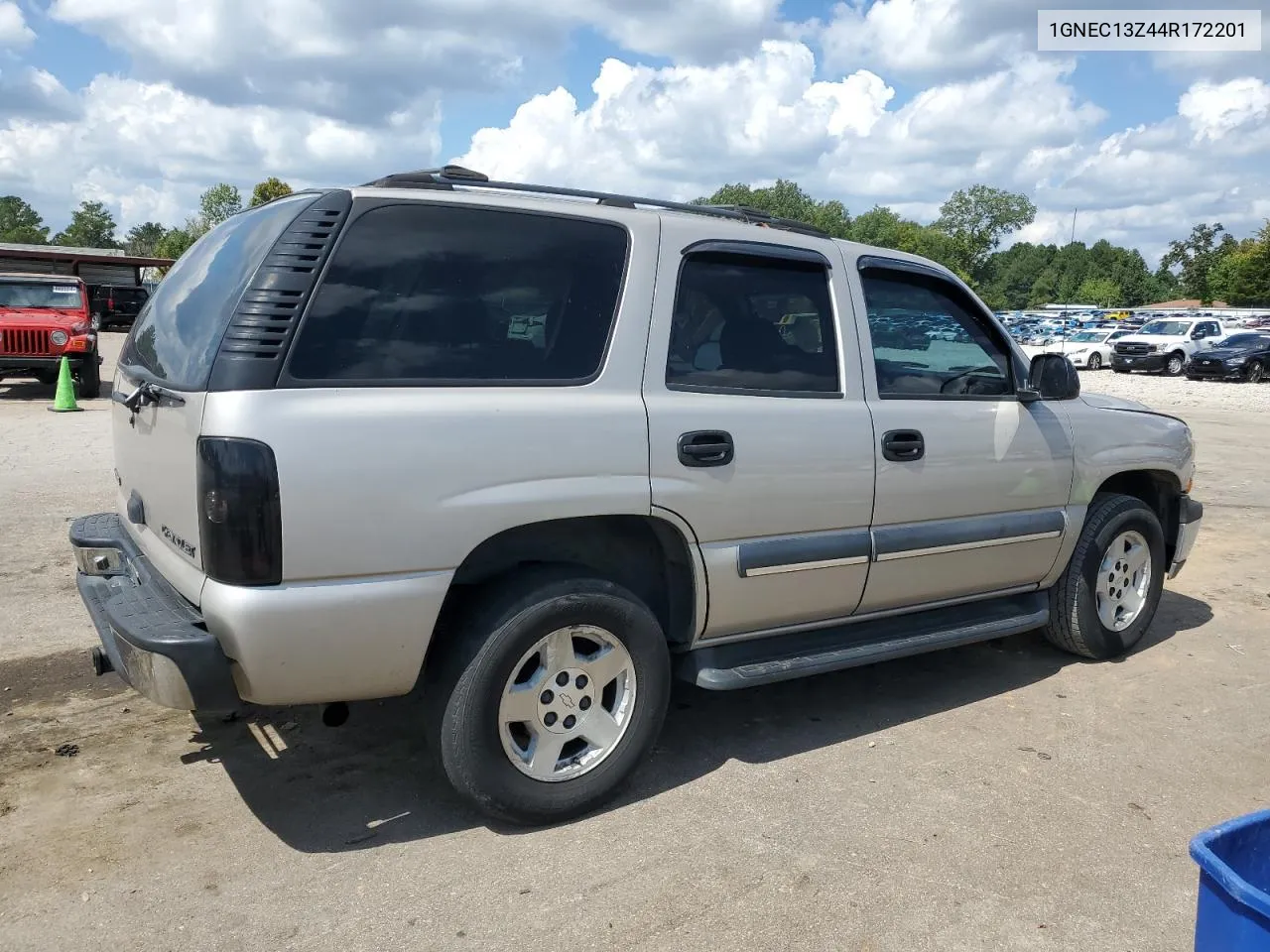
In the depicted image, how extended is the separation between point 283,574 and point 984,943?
2.14 meters

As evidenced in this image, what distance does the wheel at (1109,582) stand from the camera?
4.89 meters

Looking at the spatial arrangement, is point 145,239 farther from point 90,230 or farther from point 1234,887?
point 1234,887

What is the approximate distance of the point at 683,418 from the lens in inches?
136

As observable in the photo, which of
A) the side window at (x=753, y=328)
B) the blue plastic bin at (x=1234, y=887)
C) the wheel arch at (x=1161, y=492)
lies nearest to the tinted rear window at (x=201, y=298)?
the side window at (x=753, y=328)

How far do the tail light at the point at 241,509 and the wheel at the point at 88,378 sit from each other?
13.9 metres

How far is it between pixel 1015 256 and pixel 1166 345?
132353mm

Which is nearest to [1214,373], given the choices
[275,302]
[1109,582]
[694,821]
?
[1109,582]

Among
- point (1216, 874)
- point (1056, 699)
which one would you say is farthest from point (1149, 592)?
point (1216, 874)

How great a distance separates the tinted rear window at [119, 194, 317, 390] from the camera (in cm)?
301

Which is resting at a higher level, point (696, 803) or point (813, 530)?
point (813, 530)

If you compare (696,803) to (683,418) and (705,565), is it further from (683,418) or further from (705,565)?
(683,418)

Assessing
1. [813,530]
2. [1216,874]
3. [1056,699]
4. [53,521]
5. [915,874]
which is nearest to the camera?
[1216,874]

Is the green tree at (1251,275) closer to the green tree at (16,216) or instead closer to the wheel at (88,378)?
the wheel at (88,378)

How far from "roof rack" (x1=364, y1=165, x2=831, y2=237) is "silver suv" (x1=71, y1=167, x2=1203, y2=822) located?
0.05ft
